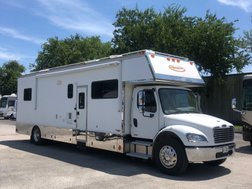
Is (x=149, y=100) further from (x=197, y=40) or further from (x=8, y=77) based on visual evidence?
(x=8, y=77)

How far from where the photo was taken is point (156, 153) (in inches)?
390

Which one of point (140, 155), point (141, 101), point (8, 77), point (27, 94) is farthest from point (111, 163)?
point (8, 77)

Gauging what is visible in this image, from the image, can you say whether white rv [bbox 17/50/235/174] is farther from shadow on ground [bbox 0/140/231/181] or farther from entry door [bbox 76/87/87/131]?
shadow on ground [bbox 0/140/231/181]

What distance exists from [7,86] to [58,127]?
55.7 metres

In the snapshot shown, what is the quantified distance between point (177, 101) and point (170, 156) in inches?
71.7

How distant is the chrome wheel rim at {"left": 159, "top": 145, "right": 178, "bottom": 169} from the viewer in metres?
9.49

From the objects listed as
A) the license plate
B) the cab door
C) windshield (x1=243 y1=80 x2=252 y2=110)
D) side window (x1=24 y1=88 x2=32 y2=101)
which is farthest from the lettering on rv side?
side window (x1=24 y1=88 x2=32 y2=101)

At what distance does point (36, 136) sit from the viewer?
1566 cm

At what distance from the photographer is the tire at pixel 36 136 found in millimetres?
15375

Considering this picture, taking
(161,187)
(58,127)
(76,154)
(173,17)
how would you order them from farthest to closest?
(173,17)
(58,127)
(76,154)
(161,187)

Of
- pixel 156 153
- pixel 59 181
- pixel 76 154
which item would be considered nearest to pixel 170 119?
pixel 156 153

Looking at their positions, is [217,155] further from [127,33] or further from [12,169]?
[127,33]

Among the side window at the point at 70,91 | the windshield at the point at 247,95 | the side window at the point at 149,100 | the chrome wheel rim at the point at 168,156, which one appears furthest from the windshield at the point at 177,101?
the side window at the point at 70,91

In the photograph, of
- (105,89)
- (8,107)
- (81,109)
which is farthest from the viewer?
(8,107)
